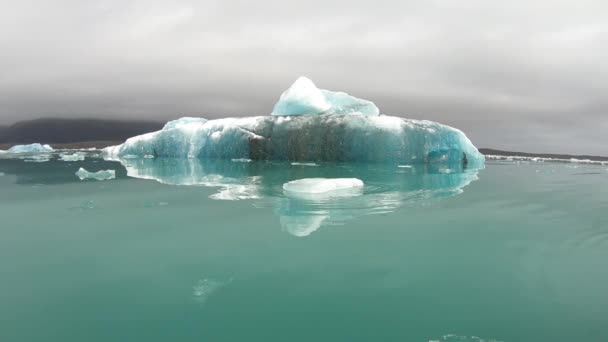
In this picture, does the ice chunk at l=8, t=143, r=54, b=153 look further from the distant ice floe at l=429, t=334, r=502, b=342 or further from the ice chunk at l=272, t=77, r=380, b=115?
the distant ice floe at l=429, t=334, r=502, b=342

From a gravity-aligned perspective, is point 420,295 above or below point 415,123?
below

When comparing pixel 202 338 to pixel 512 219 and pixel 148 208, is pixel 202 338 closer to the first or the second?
pixel 148 208

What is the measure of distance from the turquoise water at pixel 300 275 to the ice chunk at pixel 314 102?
14.7m

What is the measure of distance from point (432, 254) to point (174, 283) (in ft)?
7.12

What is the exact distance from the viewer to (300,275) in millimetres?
2607

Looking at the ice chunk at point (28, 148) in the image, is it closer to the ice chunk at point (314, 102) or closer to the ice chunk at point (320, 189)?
the ice chunk at point (314, 102)

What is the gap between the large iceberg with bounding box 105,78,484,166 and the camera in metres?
17.5

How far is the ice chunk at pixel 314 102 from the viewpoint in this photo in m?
19.2

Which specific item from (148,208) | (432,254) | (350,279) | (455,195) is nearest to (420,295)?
(350,279)

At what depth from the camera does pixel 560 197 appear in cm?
720

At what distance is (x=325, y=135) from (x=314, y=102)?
200 cm

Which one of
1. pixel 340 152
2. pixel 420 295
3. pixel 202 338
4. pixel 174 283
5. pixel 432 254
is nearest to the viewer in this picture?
pixel 202 338

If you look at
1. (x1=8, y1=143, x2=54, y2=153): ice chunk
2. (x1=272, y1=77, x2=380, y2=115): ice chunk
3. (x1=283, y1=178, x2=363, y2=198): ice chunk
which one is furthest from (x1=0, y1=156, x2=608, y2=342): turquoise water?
(x1=8, y1=143, x2=54, y2=153): ice chunk

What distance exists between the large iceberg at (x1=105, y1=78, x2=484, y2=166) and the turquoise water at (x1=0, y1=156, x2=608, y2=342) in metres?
12.6
